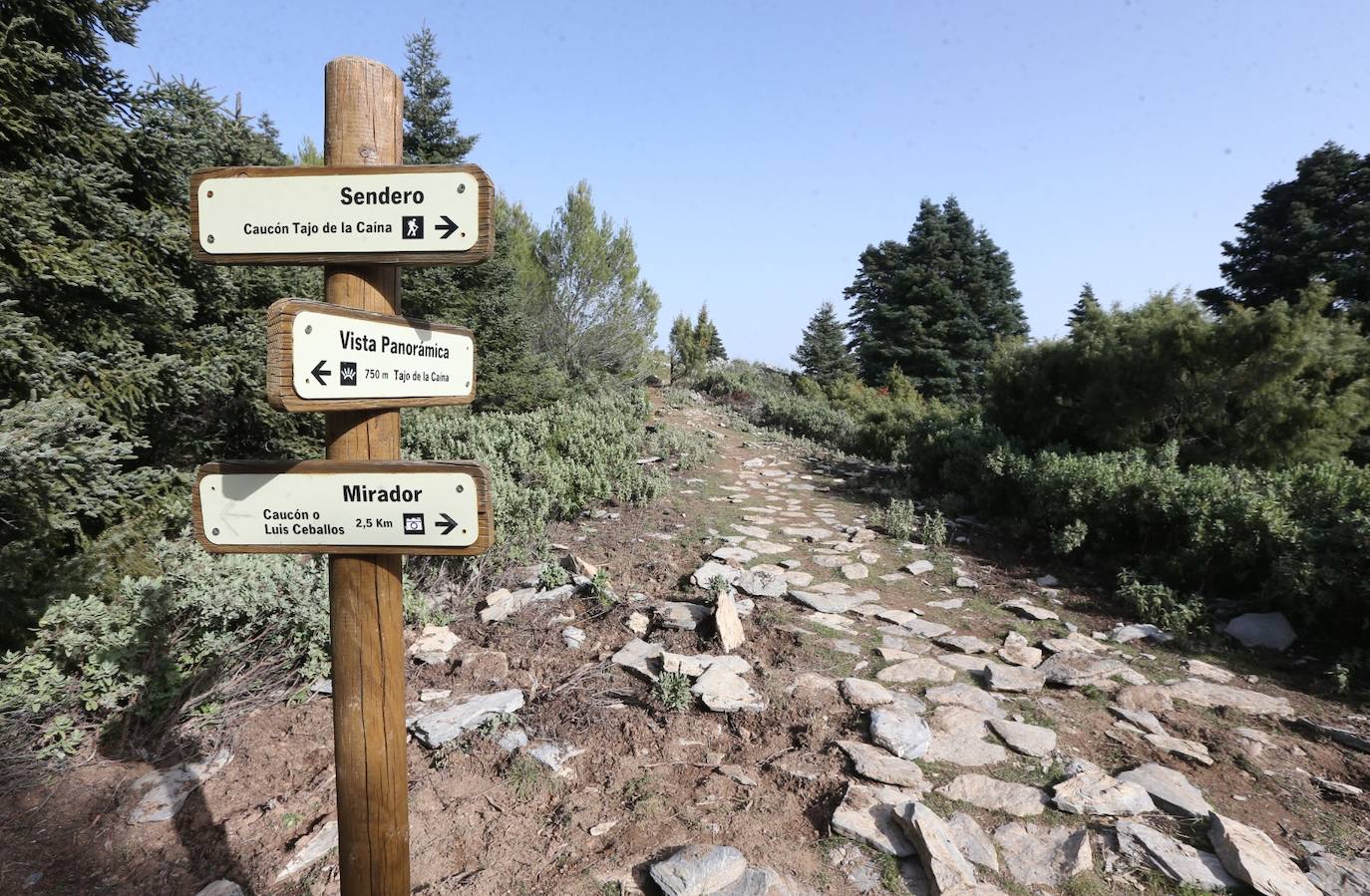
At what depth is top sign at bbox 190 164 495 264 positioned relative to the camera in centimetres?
161

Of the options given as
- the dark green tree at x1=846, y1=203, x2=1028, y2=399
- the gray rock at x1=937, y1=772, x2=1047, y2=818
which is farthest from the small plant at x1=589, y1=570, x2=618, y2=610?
the dark green tree at x1=846, y1=203, x2=1028, y2=399

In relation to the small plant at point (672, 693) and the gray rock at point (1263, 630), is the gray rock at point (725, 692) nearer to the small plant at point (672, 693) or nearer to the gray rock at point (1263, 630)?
the small plant at point (672, 693)

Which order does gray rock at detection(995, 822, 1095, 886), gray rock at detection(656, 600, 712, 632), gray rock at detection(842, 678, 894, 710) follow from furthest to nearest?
1. gray rock at detection(656, 600, 712, 632)
2. gray rock at detection(842, 678, 894, 710)
3. gray rock at detection(995, 822, 1095, 886)

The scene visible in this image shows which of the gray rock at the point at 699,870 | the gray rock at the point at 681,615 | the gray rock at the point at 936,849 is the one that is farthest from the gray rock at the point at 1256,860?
the gray rock at the point at 681,615

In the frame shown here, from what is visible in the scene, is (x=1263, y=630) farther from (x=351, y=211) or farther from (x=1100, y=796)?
(x=351, y=211)

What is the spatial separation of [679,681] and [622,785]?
698mm

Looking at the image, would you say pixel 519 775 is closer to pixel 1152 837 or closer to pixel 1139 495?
pixel 1152 837

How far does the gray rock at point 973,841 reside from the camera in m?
2.41

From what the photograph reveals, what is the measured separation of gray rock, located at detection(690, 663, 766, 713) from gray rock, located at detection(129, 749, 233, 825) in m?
2.24

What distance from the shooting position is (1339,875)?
2.32 metres

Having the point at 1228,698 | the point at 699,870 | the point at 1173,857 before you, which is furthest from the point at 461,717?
the point at 1228,698

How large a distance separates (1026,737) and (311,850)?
128 inches

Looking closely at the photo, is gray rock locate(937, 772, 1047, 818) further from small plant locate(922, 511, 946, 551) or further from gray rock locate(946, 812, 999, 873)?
small plant locate(922, 511, 946, 551)

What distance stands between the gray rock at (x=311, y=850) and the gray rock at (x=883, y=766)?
217 cm
